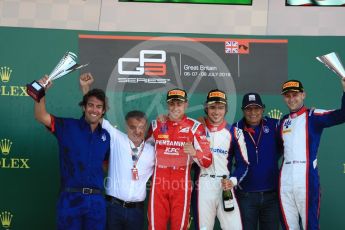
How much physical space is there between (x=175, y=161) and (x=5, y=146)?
210 centimetres

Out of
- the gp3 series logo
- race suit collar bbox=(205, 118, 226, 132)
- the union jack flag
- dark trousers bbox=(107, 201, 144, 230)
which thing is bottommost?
dark trousers bbox=(107, 201, 144, 230)

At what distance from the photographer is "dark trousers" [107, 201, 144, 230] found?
378cm

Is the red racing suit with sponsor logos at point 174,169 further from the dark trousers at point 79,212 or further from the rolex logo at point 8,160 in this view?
the rolex logo at point 8,160

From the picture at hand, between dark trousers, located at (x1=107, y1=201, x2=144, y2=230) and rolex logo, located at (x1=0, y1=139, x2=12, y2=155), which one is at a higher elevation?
rolex logo, located at (x1=0, y1=139, x2=12, y2=155)

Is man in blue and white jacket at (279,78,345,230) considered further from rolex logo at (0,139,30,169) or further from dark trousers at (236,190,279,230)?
rolex logo at (0,139,30,169)

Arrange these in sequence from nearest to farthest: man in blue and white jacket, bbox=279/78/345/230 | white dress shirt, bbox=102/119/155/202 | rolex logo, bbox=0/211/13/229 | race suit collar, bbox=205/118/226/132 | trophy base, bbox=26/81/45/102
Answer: trophy base, bbox=26/81/45/102
man in blue and white jacket, bbox=279/78/345/230
white dress shirt, bbox=102/119/155/202
race suit collar, bbox=205/118/226/132
rolex logo, bbox=0/211/13/229

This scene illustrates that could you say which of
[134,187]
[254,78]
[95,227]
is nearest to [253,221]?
[134,187]

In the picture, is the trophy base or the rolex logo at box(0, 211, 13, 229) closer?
the trophy base

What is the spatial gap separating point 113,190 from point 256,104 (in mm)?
1439

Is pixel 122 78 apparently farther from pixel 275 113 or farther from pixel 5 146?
pixel 275 113

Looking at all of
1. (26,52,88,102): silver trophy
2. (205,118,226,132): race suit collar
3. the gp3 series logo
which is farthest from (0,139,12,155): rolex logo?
(205,118,226,132): race suit collar

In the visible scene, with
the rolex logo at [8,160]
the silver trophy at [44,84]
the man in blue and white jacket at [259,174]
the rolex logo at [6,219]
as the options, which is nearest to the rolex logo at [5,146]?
the rolex logo at [8,160]

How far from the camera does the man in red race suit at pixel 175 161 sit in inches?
150

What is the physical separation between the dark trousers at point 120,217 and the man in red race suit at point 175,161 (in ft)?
0.46
